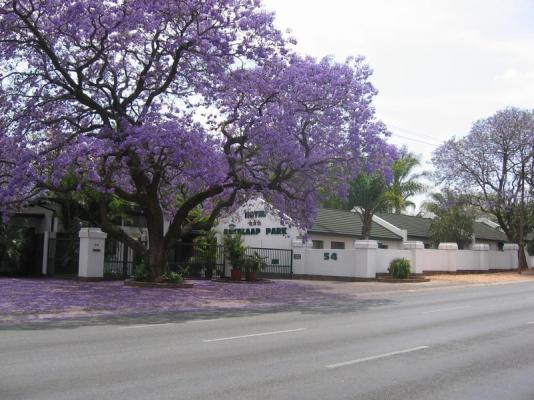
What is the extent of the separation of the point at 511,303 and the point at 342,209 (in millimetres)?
28199

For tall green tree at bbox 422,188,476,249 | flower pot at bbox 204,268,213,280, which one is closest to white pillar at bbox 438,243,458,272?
tall green tree at bbox 422,188,476,249

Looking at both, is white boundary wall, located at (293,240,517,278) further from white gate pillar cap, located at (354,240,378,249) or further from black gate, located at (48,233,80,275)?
black gate, located at (48,233,80,275)

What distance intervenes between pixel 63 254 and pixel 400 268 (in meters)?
16.7

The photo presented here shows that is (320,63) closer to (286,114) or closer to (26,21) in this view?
(286,114)

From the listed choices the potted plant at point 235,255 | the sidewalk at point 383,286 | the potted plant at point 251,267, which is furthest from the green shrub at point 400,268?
the potted plant at point 235,255

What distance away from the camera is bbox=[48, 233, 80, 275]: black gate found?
27.6 m

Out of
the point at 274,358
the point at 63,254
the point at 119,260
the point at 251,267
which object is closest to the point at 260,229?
the point at 251,267

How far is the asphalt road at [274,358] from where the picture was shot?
6898mm

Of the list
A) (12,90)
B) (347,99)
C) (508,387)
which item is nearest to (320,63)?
(347,99)

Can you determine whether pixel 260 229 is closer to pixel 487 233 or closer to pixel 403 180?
pixel 403 180

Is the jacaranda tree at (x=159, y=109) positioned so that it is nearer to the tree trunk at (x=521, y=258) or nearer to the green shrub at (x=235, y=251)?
the green shrub at (x=235, y=251)

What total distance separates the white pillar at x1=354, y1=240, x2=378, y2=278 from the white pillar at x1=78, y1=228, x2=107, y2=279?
1291 centimetres

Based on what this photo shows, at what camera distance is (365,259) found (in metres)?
30.7

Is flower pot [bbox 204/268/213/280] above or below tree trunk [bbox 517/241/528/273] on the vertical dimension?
below
